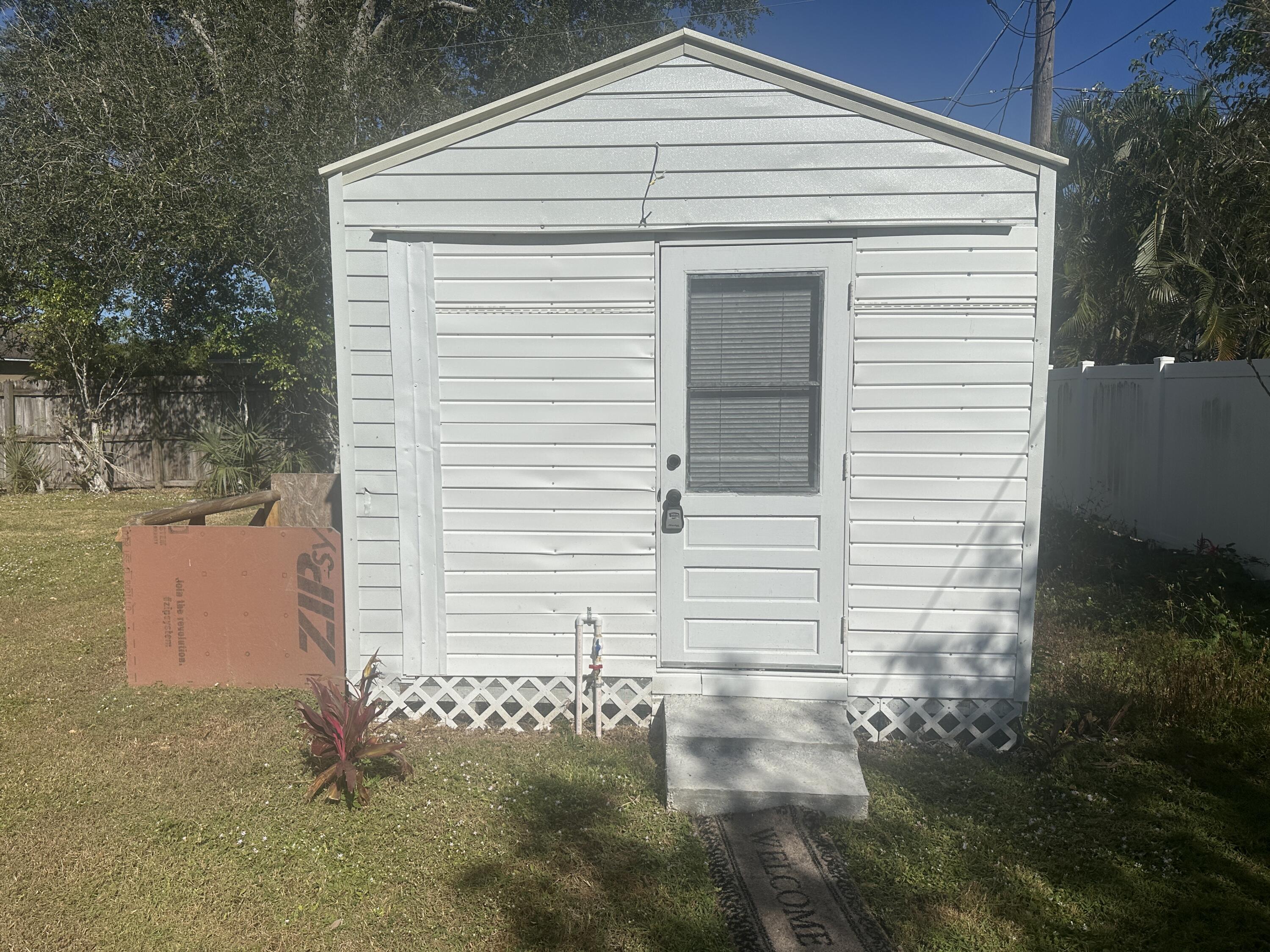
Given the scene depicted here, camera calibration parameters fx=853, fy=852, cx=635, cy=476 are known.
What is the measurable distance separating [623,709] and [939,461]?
198cm

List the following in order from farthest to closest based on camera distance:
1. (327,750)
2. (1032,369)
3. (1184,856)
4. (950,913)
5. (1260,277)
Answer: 1. (1260,277)
2. (1032,369)
3. (327,750)
4. (1184,856)
5. (950,913)

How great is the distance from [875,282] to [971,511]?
3.90 ft

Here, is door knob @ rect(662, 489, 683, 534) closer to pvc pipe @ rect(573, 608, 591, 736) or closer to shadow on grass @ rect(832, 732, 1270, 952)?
pvc pipe @ rect(573, 608, 591, 736)

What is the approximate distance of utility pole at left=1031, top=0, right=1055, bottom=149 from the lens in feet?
23.1

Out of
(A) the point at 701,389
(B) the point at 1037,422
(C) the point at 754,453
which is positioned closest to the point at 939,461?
(B) the point at 1037,422

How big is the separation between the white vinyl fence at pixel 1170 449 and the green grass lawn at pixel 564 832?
80.8 inches

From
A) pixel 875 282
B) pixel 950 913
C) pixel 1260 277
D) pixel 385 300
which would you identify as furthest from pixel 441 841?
pixel 1260 277

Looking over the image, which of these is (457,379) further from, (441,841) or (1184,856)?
(1184,856)

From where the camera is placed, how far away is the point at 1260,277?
7.62 m

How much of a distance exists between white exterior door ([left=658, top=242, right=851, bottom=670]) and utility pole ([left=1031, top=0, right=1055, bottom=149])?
14.2 ft

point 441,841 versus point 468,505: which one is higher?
point 468,505

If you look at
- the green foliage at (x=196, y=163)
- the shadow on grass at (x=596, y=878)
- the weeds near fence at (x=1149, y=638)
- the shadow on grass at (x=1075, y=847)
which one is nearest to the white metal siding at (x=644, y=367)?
the shadow on grass at (x=1075, y=847)

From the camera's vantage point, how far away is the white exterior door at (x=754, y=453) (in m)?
4.10

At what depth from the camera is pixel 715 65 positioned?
4027 mm
